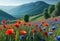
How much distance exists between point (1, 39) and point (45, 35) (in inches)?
47.2

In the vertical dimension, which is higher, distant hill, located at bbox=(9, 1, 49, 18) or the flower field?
the flower field

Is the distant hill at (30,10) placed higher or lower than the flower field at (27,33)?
lower

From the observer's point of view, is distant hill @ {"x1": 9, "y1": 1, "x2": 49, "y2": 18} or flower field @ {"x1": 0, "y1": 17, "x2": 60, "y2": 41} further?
distant hill @ {"x1": 9, "y1": 1, "x2": 49, "y2": 18}

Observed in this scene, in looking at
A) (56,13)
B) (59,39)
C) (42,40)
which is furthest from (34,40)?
(56,13)

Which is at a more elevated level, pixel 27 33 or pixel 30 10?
pixel 27 33

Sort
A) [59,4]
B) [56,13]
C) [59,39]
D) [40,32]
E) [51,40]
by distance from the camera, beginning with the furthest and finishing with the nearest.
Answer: [59,4], [56,13], [40,32], [51,40], [59,39]

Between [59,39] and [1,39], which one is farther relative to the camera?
[1,39]

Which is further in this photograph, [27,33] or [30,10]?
[30,10]

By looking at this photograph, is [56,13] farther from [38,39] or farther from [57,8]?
[38,39]

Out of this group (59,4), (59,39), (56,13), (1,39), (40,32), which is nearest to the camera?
(59,39)

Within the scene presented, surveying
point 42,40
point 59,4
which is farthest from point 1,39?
point 59,4

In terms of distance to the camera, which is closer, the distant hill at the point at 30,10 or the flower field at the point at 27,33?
the flower field at the point at 27,33

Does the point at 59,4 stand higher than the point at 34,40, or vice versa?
the point at 34,40

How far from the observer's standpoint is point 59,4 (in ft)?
225
